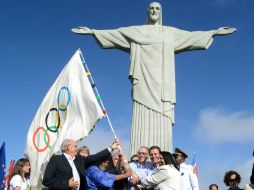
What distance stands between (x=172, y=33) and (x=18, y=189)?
20.5 ft

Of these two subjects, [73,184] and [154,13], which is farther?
[154,13]

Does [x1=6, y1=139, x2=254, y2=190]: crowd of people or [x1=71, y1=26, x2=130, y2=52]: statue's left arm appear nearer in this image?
[x1=6, y1=139, x2=254, y2=190]: crowd of people

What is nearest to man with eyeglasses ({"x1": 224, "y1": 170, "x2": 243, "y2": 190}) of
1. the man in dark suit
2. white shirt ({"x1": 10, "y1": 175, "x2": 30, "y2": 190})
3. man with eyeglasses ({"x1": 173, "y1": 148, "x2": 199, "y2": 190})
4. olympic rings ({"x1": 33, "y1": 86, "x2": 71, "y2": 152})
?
man with eyeglasses ({"x1": 173, "y1": 148, "x2": 199, "y2": 190})

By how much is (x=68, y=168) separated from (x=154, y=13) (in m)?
6.96

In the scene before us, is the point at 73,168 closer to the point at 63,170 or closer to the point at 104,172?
the point at 63,170

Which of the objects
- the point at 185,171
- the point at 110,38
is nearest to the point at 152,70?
the point at 110,38

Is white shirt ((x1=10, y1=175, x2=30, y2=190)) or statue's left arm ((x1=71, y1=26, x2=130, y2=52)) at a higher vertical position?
statue's left arm ((x1=71, y1=26, x2=130, y2=52))

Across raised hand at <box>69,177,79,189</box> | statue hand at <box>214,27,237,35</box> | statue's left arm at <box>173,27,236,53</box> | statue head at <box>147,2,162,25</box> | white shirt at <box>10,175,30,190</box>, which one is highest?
statue head at <box>147,2,162,25</box>

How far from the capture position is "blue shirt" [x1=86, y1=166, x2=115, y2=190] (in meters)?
5.20

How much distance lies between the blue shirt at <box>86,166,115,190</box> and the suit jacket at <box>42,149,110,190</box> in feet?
0.24

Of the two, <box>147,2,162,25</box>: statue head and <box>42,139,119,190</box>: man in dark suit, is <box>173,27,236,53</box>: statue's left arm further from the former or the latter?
<box>42,139,119,190</box>: man in dark suit

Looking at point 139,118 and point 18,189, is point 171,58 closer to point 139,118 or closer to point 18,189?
point 139,118

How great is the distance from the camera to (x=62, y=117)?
24.4ft

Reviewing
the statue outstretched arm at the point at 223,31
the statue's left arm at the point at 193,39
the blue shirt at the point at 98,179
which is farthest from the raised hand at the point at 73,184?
the statue outstretched arm at the point at 223,31
